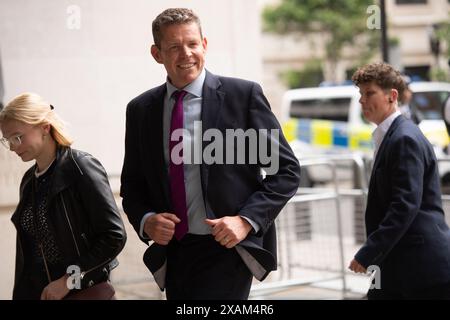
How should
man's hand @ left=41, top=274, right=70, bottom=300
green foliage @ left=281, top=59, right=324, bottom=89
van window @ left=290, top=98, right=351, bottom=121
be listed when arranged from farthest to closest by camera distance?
green foliage @ left=281, top=59, right=324, bottom=89 < van window @ left=290, top=98, right=351, bottom=121 < man's hand @ left=41, top=274, right=70, bottom=300

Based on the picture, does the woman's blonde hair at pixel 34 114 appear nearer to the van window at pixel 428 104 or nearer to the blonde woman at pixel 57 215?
the blonde woman at pixel 57 215

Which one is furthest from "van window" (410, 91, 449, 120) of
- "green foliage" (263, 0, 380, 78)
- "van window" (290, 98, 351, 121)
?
"green foliage" (263, 0, 380, 78)

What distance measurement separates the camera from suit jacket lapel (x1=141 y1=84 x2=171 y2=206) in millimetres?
3689

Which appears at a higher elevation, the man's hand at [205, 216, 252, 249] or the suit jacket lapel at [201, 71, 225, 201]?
the suit jacket lapel at [201, 71, 225, 201]

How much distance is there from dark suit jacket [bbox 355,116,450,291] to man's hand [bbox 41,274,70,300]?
1309mm

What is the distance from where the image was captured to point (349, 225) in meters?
13.8

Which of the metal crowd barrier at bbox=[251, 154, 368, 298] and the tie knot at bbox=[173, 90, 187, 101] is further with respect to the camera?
the metal crowd barrier at bbox=[251, 154, 368, 298]

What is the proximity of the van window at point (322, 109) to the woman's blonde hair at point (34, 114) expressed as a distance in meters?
16.0

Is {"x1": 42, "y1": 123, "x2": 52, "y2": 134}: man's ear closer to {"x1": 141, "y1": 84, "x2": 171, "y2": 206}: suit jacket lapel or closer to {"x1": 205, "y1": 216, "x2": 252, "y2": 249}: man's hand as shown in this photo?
{"x1": 141, "y1": 84, "x2": 171, "y2": 206}: suit jacket lapel

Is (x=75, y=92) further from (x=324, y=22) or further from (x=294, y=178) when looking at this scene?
(x=324, y=22)

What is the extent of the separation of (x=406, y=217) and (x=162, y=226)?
45.1 inches

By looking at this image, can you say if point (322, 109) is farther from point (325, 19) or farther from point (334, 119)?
point (325, 19)

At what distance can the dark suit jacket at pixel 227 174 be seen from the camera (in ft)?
11.8

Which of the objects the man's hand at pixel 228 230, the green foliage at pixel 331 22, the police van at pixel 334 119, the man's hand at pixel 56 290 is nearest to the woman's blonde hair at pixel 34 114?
the man's hand at pixel 56 290
